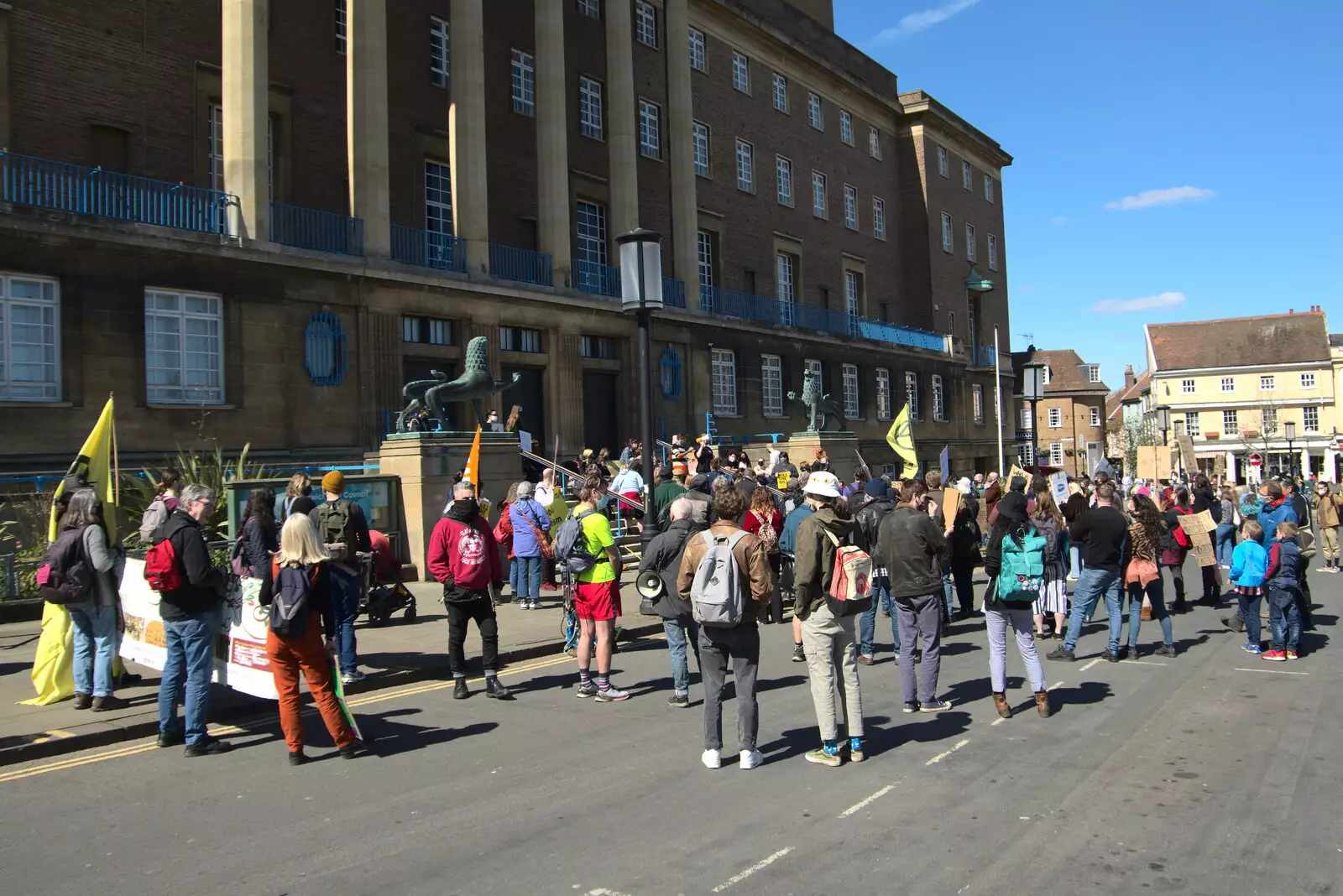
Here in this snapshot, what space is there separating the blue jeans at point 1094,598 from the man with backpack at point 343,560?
7077 mm

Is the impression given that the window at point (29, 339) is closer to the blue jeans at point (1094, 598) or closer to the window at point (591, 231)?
the window at point (591, 231)

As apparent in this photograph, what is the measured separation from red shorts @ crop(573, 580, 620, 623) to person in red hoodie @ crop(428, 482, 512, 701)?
2.48 feet

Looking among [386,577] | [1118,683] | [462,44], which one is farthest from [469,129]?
[1118,683]

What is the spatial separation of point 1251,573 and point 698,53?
91.7 feet

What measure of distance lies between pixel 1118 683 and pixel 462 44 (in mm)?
20670

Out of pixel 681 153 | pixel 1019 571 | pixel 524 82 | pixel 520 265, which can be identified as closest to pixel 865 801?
pixel 1019 571

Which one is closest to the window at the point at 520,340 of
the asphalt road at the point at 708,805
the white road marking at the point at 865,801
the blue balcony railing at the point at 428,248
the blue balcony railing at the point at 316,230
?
the blue balcony railing at the point at 428,248

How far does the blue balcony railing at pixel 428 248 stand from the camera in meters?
22.8

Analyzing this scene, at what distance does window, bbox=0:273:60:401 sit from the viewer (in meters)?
16.5

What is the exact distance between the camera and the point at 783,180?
3809cm

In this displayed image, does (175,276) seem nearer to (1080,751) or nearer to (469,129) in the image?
(469,129)

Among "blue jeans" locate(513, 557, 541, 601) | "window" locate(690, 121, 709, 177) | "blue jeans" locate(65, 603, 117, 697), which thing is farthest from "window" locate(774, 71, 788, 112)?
"blue jeans" locate(65, 603, 117, 697)

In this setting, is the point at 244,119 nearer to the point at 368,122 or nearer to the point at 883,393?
the point at 368,122

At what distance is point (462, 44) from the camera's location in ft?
78.0
